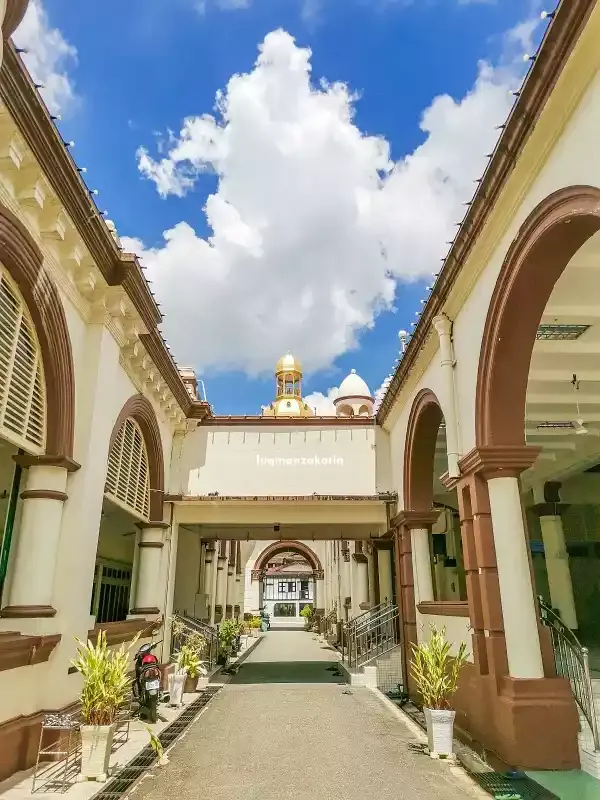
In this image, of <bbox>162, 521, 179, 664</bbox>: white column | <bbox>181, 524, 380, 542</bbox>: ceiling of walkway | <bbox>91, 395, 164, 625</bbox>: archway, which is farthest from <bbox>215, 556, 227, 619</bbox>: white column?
<bbox>162, 521, 179, 664</bbox>: white column

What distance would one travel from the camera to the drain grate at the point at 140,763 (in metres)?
4.68

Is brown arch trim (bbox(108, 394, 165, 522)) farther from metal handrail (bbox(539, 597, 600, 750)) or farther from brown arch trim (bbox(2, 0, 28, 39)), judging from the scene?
metal handrail (bbox(539, 597, 600, 750))

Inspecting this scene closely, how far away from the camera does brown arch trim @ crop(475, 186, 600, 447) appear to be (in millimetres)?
4879

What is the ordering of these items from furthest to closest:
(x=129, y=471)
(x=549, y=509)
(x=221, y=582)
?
1. (x=221, y=582)
2. (x=549, y=509)
3. (x=129, y=471)

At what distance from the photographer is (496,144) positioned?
533cm

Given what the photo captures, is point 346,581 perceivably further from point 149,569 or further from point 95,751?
point 95,751

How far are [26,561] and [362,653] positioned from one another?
26.8ft

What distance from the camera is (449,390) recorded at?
7203mm

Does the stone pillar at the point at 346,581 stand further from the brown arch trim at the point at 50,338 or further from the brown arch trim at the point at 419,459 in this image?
the brown arch trim at the point at 50,338

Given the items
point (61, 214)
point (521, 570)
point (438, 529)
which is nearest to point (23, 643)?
point (61, 214)

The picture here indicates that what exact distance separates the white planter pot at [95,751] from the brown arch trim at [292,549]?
2919cm

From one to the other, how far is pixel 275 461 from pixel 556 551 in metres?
6.17

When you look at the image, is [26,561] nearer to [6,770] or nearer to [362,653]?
[6,770]

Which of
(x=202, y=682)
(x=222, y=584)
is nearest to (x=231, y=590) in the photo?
(x=222, y=584)
